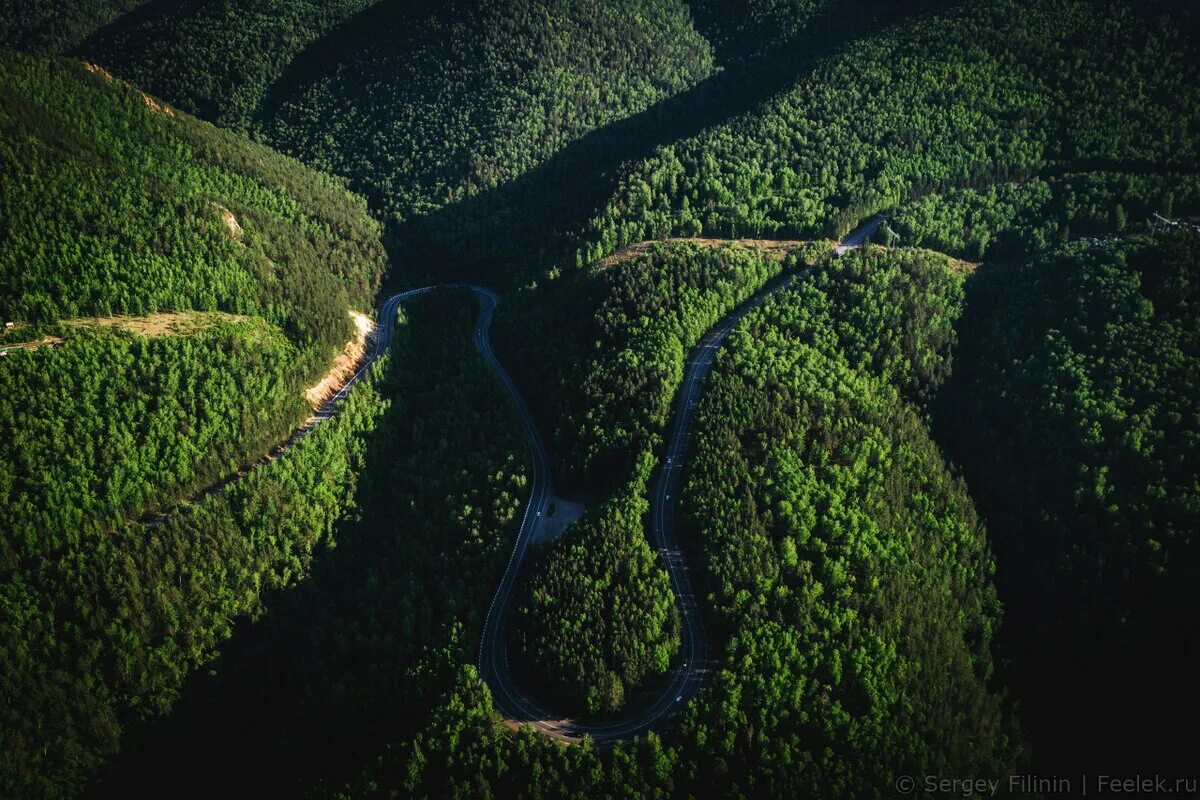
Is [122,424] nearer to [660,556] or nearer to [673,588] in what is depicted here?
[660,556]

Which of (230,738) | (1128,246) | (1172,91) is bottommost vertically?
(230,738)

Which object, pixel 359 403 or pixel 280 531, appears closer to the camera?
pixel 280 531

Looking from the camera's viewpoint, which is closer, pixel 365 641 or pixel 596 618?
pixel 596 618

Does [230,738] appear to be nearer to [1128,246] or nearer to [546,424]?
[546,424]

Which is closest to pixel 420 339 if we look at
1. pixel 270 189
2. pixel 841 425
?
pixel 270 189

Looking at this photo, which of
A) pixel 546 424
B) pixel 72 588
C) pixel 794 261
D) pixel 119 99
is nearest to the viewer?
pixel 72 588

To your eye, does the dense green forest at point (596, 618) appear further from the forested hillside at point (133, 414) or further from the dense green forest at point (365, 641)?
the forested hillside at point (133, 414)

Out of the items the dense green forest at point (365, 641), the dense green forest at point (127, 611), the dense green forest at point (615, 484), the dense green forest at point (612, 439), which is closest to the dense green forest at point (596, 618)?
the dense green forest at point (612, 439)

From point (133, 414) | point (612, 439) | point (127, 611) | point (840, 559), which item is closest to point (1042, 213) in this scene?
point (840, 559)
